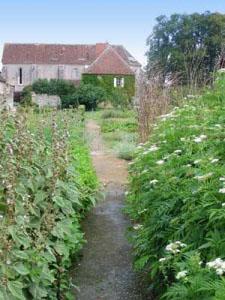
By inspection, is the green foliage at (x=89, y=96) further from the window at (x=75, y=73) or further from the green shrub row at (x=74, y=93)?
the window at (x=75, y=73)

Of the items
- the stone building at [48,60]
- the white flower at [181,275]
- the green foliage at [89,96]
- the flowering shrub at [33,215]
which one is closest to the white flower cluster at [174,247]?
the white flower at [181,275]

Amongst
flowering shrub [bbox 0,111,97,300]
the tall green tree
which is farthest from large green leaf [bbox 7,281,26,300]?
the tall green tree

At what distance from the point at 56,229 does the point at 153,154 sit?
1.67 meters

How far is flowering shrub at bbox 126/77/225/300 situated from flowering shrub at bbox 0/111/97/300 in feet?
1.91

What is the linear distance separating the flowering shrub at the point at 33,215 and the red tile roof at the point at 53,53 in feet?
155

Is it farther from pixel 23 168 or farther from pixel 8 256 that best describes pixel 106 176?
pixel 8 256

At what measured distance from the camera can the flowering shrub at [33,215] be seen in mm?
2770

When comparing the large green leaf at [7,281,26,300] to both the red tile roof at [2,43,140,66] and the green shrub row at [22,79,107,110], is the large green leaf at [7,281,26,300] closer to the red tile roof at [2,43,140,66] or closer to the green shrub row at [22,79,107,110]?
the green shrub row at [22,79,107,110]

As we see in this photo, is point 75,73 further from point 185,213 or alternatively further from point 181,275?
point 181,275

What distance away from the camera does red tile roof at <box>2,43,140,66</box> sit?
5122 centimetres

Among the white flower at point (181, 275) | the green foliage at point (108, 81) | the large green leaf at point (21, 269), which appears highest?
the green foliage at point (108, 81)

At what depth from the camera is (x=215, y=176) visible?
3.15 m

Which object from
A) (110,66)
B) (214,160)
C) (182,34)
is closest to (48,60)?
(110,66)

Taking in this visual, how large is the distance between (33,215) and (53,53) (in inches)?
1979
